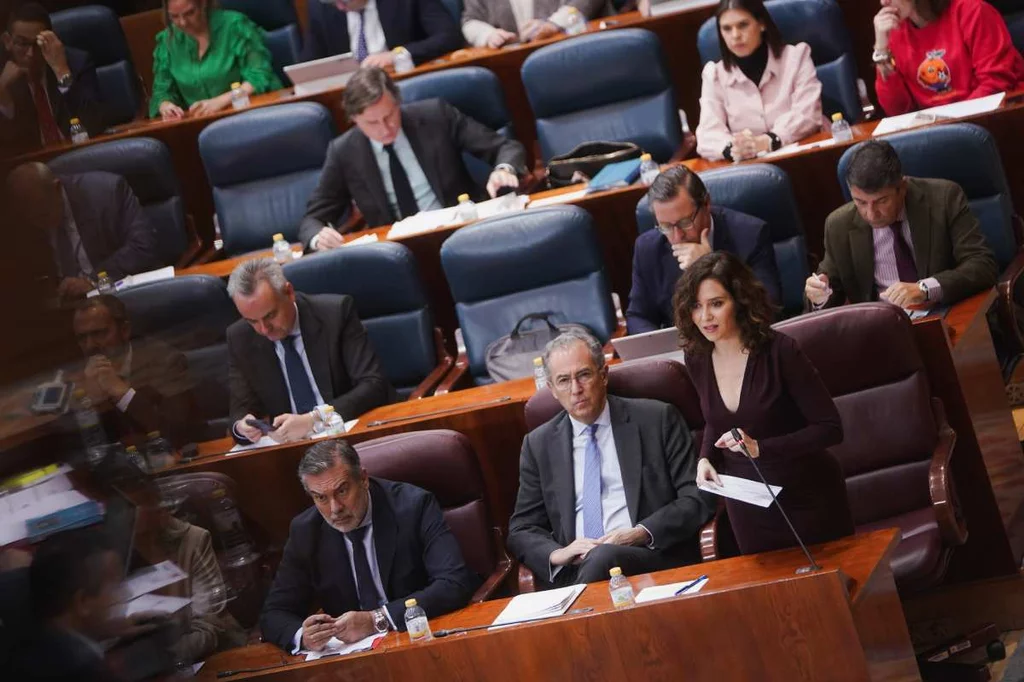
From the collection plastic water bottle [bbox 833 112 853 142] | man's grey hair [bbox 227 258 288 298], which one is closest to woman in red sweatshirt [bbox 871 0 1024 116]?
plastic water bottle [bbox 833 112 853 142]

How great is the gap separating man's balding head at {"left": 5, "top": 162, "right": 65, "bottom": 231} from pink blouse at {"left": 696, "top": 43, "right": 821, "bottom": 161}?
294 centimetres

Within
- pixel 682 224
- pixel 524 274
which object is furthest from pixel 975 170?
pixel 524 274

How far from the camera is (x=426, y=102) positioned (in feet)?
12.0

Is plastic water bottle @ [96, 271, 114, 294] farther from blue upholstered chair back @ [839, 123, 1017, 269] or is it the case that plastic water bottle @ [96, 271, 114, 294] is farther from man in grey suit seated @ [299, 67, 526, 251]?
man in grey suit seated @ [299, 67, 526, 251]

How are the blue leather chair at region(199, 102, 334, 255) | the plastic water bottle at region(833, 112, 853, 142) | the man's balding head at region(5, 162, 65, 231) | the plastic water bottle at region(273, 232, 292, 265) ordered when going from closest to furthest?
the man's balding head at region(5, 162, 65, 231), the plastic water bottle at region(833, 112, 853, 142), the plastic water bottle at region(273, 232, 292, 265), the blue leather chair at region(199, 102, 334, 255)

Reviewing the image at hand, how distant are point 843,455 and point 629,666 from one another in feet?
2.32

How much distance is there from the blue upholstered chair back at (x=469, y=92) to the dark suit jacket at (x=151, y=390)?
333 cm

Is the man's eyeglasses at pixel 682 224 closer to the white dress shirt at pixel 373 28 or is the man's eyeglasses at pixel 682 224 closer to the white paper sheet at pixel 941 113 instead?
the white paper sheet at pixel 941 113

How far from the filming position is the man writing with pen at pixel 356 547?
2297 millimetres

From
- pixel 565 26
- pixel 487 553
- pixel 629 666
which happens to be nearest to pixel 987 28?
pixel 565 26

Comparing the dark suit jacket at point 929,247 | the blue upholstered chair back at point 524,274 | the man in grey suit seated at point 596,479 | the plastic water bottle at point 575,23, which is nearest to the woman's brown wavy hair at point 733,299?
the man in grey suit seated at point 596,479

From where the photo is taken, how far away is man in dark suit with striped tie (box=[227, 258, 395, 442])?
296cm

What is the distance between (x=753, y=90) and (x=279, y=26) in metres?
1.99

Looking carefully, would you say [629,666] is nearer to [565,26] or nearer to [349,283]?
[349,283]
